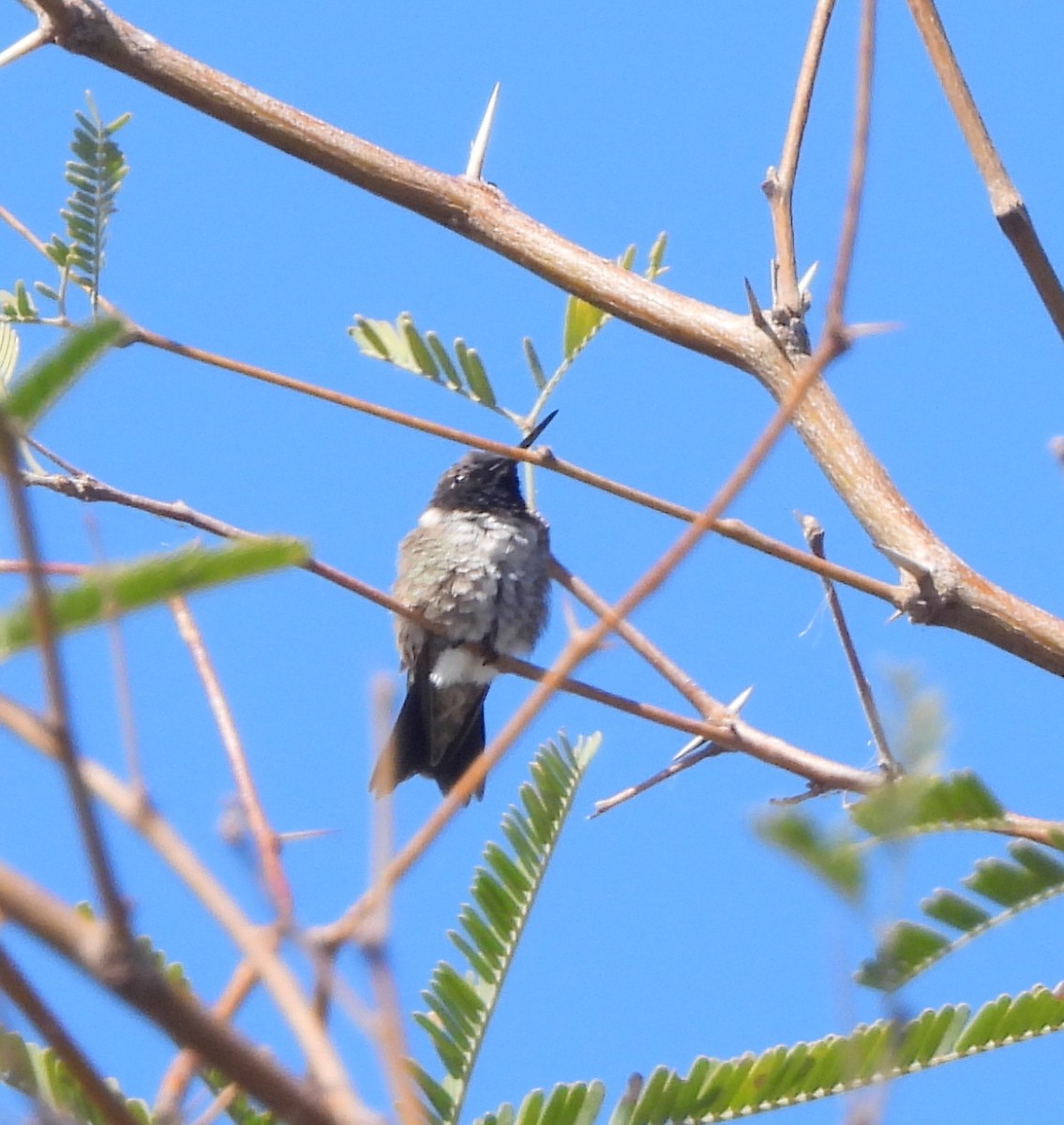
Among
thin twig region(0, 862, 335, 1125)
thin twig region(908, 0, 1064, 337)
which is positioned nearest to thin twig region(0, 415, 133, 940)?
thin twig region(0, 862, 335, 1125)

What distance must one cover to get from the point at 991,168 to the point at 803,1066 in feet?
3.76

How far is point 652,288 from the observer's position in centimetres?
261

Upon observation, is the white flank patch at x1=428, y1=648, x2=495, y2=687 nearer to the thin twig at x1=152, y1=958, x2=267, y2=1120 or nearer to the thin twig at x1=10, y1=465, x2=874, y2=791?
the thin twig at x1=10, y1=465, x2=874, y2=791

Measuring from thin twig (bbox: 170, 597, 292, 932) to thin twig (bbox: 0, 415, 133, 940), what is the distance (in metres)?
0.19

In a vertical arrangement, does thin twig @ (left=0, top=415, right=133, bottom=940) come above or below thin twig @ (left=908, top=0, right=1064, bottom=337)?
below

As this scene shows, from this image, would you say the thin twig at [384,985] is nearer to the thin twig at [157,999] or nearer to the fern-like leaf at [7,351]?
the thin twig at [157,999]

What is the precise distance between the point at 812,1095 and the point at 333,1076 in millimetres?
1390

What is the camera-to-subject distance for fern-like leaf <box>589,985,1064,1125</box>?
187 cm

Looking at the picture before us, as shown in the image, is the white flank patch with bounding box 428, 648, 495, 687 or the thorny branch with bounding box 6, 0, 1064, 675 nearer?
the thorny branch with bounding box 6, 0, 1064, 675

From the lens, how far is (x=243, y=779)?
107 centimetres

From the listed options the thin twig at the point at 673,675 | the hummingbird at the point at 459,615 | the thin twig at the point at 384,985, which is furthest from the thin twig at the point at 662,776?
the hummingbird at the point at 459,615

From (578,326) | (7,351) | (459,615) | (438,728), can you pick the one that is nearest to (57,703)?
(7,351)

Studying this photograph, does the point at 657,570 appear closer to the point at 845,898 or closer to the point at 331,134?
the point at 845,898

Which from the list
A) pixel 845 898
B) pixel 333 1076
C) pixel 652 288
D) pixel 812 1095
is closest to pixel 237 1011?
pixel 333 1076
